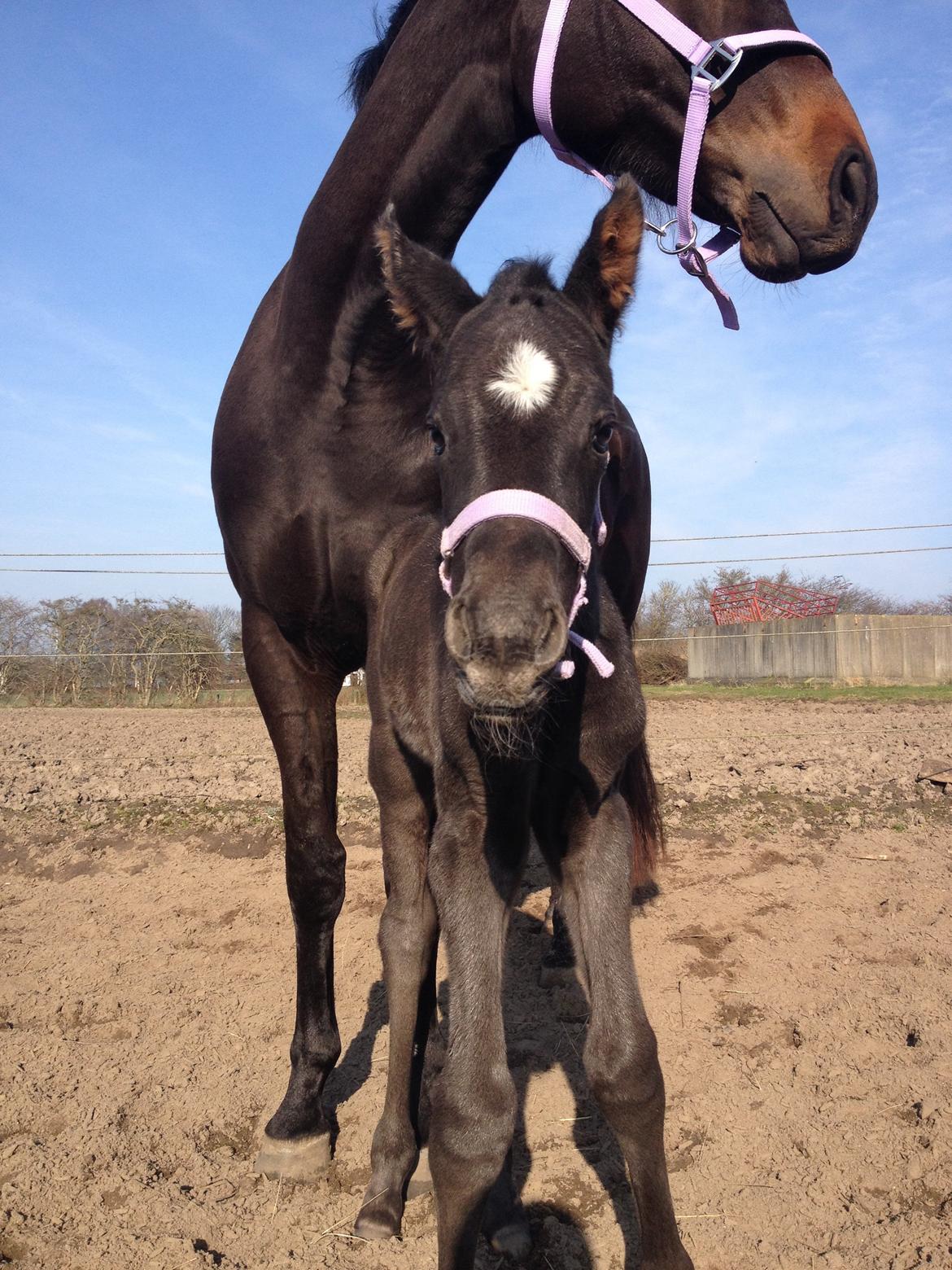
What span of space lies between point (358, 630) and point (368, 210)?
1386mm

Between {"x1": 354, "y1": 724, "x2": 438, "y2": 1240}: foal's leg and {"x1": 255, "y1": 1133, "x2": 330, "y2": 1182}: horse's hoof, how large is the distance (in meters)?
0.24

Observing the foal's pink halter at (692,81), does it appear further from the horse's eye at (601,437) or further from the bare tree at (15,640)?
the bare tree at (15,640)

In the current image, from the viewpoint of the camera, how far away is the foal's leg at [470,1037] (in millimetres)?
1955

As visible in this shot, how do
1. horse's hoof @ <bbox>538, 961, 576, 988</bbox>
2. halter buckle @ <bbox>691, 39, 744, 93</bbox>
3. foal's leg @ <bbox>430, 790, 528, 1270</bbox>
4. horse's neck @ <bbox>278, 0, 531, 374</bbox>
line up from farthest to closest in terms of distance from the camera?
horse's hoof @ <bbox>538, 961, 576, 988</bbox>
horse's neck @ <bbox>278, 0, 531, 374</bbox>
halter buckle @ <bbox>691, 39, 744, 93</bbox>
foal's leg @ <bbox>430, 790, 528, 1270</bbox>

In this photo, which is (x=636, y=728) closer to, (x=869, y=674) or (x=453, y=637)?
(x=453, y=637)

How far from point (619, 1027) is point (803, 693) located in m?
17.5

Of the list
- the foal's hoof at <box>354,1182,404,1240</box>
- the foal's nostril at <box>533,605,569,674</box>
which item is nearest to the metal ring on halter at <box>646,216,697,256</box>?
the foal's nostril at <box>533,605,569,674</box>

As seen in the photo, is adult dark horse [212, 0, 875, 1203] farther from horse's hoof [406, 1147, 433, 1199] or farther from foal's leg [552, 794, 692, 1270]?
foal's leg [552, 794, 692, 1270]

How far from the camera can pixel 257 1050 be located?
343 centimetres

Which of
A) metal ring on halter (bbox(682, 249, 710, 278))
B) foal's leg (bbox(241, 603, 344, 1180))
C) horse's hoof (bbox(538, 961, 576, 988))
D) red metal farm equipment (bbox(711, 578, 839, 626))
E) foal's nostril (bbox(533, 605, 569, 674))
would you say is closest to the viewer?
foal's nostril (bbox(533, 605, 569, 674))

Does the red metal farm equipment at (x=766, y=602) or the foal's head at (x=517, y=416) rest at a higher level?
the red metal farm equipment at (x=766, y=602)

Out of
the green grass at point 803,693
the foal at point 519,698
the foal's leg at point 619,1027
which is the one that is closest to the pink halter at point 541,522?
the foal at point 519,698

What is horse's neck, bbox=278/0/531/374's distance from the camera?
9.03ft

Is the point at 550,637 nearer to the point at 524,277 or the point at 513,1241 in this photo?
the point at 524,277
